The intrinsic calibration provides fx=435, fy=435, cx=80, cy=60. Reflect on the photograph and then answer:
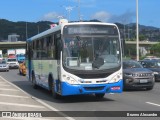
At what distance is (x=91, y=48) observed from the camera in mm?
15672

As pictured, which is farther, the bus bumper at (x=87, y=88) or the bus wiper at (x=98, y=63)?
the bus wiper at (x=98, y=63)

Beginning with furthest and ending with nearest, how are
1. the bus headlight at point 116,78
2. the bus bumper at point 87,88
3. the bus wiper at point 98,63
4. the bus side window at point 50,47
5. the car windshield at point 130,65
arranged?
the car windshield at point 130,65
the bus side window at point 50,47
the bus headlight at point 116,78
the bus wiper at point 98,63
the bus bumper at point 87,88

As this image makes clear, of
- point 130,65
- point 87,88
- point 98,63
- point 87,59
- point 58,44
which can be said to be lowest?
point 87,88

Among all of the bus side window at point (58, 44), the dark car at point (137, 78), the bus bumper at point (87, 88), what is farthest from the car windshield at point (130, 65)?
the bus side window at point (58, 44)

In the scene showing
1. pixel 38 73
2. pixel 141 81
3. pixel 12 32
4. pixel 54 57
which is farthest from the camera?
pixel 12 32

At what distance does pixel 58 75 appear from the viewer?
631 inches

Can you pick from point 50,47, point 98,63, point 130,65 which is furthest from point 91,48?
point 130,65

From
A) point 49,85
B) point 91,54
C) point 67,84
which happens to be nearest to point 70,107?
point 67,84

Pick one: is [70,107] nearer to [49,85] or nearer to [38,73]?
[49,85]

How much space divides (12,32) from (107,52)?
154 meters

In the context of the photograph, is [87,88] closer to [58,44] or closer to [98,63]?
[98,63]

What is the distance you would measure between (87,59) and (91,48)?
470 millimetres

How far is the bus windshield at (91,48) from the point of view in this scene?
50.7ft

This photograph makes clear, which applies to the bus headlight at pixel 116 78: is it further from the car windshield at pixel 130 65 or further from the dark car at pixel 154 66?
the dark car at pixel 154 66
